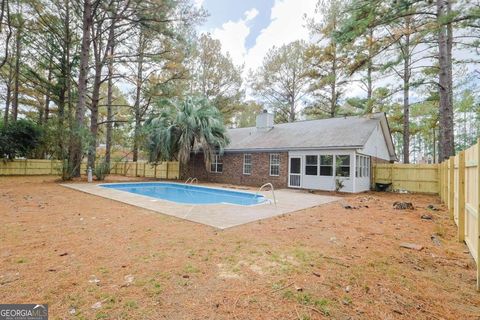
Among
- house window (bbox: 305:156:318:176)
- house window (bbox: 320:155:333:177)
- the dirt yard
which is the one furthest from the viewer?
house window (bbox: 305:156:318:176)

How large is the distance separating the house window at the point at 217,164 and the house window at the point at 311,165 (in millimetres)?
6743

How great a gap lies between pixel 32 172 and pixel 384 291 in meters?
24.3

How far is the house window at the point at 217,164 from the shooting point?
17609 mm

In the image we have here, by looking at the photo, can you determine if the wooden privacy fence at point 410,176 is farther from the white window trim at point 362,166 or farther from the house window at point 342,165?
the house window at point 342,165

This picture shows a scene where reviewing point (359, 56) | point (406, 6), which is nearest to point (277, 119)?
point (359, 56)

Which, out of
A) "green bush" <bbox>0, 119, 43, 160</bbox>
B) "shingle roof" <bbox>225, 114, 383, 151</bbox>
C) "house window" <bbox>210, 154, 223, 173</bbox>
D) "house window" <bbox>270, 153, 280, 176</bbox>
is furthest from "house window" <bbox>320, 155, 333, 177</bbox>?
"green bush" <bbox>0, 119, 43, 160</bbox>

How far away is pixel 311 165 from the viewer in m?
13.3

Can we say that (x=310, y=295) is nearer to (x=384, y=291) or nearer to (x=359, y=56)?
(x=384, y=291)

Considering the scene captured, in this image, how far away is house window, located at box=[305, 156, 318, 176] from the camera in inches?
517

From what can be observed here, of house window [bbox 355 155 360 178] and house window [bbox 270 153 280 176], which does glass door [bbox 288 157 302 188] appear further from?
house window [bbox 355 155 360 178]

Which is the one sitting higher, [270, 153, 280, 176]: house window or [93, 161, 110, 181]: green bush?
[270, 153, 280, 176]: house window

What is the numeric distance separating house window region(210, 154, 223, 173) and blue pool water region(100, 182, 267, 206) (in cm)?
350

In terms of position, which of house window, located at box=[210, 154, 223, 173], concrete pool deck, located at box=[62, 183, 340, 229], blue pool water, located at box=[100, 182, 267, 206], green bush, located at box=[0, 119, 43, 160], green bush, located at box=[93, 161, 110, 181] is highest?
green bush, located at box=[0, 119, 43, 160]

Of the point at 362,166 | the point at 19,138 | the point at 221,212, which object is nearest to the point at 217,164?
the point at 362,166
